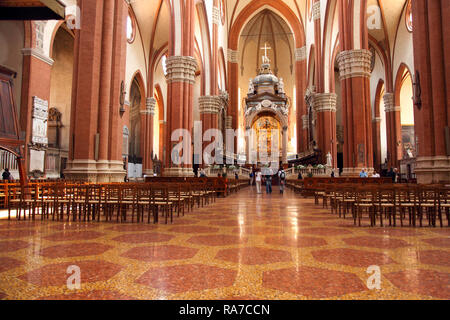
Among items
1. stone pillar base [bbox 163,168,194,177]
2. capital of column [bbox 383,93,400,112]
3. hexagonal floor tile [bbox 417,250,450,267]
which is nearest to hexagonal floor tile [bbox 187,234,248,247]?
hexagonal floor tile [bbox 417,250,450,267]

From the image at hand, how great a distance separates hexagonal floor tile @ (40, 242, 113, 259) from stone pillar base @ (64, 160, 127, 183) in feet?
18.2

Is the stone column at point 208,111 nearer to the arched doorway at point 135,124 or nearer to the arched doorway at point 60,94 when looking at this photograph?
the arched doorway at point 135,124

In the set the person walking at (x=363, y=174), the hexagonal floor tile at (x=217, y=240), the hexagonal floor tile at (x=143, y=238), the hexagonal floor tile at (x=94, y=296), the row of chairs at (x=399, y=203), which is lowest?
the hexagonal floor tile at (x=217, y=240)

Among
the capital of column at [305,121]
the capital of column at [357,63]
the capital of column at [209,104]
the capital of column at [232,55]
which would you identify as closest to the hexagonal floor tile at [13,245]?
the capital of column at [357,63]

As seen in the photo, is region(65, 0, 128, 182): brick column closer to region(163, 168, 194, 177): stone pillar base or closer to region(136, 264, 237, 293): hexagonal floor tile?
region(163, 168, 194, 177): stone pillar base

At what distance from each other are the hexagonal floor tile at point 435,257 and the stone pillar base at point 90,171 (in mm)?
8254

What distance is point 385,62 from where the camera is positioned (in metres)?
24.6

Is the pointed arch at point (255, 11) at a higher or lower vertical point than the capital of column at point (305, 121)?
higher

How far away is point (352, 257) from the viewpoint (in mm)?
3006

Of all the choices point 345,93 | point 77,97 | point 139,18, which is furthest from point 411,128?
point 77,97

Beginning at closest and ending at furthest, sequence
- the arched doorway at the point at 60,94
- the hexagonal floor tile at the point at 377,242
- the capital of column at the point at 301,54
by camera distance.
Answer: the hexagonal floor tile at the point at 377,242 < the arched doorway at the point at 60,94 < the capital of column at the point at 301,54

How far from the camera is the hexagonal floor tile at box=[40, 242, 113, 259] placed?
3074 mm

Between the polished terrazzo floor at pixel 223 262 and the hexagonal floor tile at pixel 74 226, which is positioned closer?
the polished terrazzo floor at pixel 223 262

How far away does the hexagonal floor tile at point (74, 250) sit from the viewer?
3.07 meters
